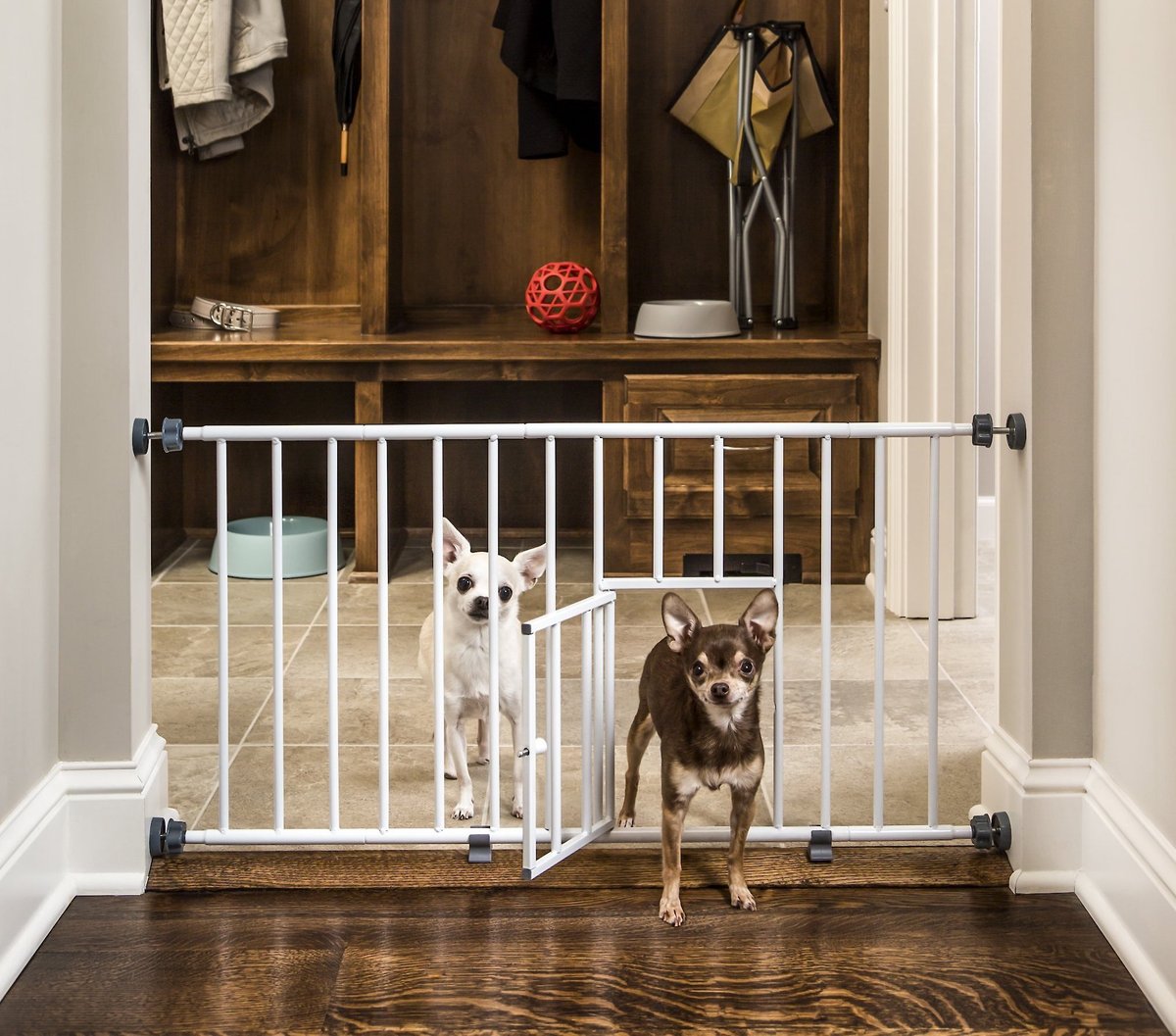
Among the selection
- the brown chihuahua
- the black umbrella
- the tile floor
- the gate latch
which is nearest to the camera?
the brown chihuahua

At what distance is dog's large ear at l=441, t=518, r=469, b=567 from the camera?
8.72ft

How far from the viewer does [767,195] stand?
4.71 meters

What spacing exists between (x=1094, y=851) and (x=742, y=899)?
54 cm

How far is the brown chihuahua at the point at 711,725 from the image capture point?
7.39ft

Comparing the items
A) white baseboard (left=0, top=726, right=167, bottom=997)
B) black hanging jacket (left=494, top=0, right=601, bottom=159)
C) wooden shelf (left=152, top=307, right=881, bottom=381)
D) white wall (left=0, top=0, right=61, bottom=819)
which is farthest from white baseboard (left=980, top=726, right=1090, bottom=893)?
black hanging jacket (left=494, top=0, right=601, bottom=159)

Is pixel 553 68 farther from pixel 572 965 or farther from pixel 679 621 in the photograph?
pixel 572 965

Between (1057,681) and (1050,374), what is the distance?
1.58 ft

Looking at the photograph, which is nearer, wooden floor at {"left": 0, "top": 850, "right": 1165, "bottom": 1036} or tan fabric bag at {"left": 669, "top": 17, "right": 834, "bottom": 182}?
wooden floor at {"left": 0, "top": 850, "right": 1165, "bottom": 1036}

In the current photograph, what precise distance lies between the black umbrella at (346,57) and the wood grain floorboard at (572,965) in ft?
10.2

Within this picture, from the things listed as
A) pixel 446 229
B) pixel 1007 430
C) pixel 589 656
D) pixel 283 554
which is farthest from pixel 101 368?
pixel 446 229

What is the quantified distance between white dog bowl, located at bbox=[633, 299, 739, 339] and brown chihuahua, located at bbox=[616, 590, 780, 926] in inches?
88.5

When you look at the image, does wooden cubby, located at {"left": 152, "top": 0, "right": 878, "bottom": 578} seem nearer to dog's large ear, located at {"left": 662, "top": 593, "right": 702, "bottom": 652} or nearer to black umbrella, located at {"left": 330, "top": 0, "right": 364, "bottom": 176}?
black umbrella, located at {"left": 330, "top": 0, "right": 364, "bottom": 176}

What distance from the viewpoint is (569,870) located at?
8.11 ft

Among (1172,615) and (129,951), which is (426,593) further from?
→ (1172,615)
